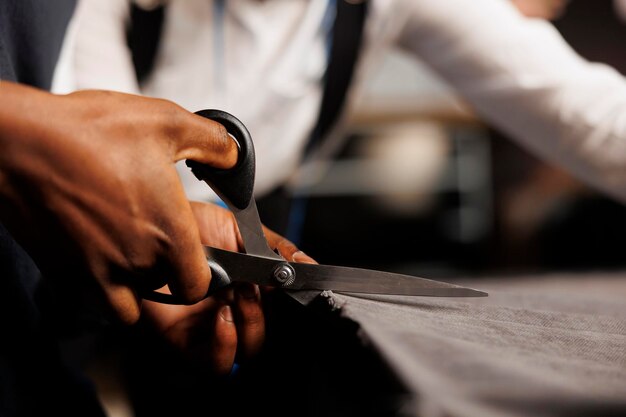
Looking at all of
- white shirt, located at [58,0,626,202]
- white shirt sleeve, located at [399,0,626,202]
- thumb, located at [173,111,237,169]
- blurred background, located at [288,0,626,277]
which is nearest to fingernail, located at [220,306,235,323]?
thumb, located at [173,111,237,169]

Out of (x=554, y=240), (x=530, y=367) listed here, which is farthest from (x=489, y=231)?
(x=530, y=367)

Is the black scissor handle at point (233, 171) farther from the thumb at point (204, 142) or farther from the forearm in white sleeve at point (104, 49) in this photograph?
the forearm in white sleeve at point (104, 49)

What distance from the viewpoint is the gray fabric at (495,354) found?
0.21 meters

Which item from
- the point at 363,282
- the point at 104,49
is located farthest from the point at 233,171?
the point at 104,49

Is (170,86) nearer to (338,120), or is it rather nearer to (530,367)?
(338,120)

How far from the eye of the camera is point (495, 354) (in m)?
0.26

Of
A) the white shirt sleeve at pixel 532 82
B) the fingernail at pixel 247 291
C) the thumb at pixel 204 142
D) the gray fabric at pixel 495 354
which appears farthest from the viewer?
the white shirt sleeve at pixel 532 82

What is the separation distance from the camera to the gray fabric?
21 cm

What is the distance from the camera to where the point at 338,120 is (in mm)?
863

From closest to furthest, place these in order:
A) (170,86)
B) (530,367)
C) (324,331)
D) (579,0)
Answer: (530,367), (324,331), (170,86), (579,0)

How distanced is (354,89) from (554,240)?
1.77 meters

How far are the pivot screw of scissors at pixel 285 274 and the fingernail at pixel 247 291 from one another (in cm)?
5

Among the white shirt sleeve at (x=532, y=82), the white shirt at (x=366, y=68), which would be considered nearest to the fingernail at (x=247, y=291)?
the white shirt at (x=366, y=68)

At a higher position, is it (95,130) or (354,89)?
(95,130)
